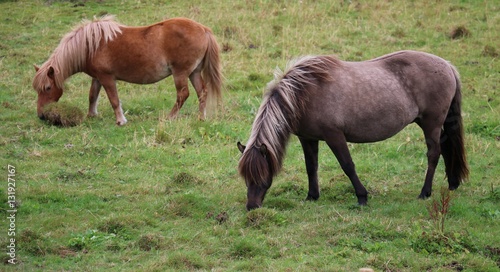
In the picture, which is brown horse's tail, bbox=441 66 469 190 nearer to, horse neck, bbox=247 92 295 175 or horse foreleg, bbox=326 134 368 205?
horse foreleg, bbox=326 134 368 205

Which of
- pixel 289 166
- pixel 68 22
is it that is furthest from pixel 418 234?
pixel 68 22

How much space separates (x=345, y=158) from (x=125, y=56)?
15.4ft

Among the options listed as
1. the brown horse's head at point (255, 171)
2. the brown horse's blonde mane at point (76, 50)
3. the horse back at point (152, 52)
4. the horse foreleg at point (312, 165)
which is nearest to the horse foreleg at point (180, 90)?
the horse back at point (152, 52)

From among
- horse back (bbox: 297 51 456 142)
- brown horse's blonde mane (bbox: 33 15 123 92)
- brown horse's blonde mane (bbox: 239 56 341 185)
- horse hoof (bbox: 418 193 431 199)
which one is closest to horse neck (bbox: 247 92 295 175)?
brown horse's blonde mane (bbox: 239 56 341 185)

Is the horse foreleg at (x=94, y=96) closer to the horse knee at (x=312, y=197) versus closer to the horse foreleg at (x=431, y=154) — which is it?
the horse knee at (x=312, y=197)

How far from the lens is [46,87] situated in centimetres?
1059

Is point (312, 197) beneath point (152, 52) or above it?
beneath

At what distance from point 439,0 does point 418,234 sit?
11123 millimetres

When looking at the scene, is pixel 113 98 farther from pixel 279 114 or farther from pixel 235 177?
pixel 279 114

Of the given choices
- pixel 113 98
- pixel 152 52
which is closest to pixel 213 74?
pixel 152 52

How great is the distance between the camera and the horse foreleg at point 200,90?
419 inches

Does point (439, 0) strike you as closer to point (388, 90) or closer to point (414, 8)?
point (414, 8)

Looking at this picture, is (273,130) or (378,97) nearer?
(273,130)

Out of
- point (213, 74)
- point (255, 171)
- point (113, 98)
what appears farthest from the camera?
point (213, 74)
